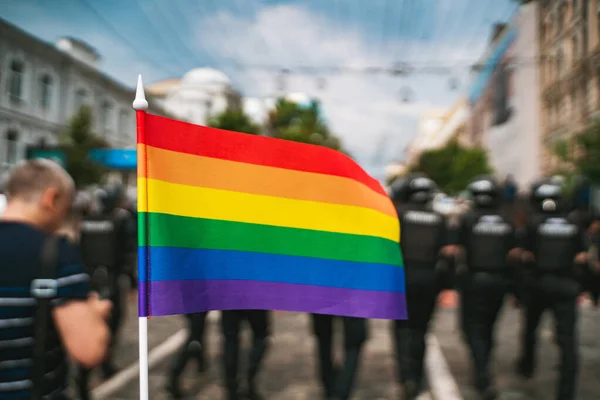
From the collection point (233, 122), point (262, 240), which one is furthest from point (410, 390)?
point (233, 122)

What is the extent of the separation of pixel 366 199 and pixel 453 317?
6402mm

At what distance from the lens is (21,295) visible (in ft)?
6.53

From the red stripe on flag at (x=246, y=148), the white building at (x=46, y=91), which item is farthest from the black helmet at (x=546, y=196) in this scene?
the white building at (x=46, y=91)

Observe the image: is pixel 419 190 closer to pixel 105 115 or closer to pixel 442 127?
pixel 105 115

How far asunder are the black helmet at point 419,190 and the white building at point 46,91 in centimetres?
1937

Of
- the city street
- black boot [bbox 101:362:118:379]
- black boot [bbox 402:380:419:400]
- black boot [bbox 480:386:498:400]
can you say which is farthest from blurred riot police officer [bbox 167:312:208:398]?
black boot [bbox 480:386:498:400]

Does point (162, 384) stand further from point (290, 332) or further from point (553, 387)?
point (553, 387)

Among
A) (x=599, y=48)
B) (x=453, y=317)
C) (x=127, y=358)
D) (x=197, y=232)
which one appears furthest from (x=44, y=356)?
(x=599, y=48)

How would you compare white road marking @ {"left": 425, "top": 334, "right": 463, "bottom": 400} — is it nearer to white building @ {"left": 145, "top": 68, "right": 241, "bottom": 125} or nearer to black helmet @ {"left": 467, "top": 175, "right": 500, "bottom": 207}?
black helmet @ {"left": 467, "top": 175, "right": 500, "bottom": 207}

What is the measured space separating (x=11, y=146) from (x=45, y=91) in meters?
4.58

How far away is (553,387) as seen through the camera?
5109mm

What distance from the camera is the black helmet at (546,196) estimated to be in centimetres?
479

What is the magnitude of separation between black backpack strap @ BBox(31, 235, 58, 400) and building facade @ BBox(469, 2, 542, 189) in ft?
79.5

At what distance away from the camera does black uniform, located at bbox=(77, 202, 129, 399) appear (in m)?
5.23
